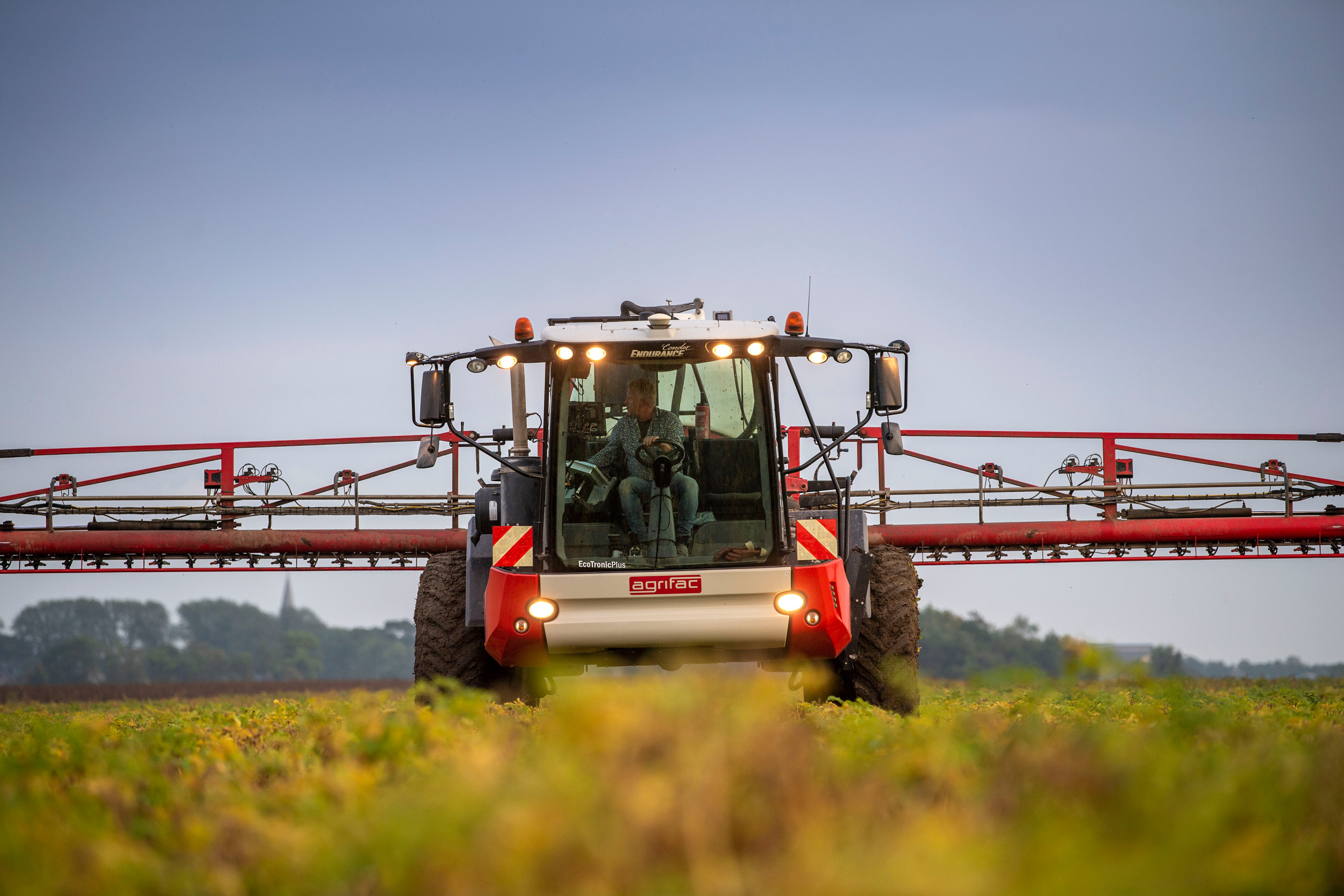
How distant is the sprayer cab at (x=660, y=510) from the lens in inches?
261

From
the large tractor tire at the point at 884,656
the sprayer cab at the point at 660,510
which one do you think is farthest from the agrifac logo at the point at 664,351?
the large tractor tire at the point at 884,656

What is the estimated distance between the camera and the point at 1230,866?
6.92 feet

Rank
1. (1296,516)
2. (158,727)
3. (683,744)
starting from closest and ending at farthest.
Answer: (683,744), (158,727), (1296,516)

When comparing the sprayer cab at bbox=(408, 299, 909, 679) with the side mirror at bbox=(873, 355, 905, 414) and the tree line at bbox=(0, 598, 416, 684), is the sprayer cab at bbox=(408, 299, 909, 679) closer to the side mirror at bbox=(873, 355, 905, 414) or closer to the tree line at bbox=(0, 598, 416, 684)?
the side mirror at bbox=(873, 355, 905, 414)

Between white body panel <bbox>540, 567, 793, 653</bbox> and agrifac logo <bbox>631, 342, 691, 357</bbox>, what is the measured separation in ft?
4.60

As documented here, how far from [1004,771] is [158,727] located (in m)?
4.52

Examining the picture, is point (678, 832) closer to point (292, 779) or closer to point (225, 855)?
point (225, 855)

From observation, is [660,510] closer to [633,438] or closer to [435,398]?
[633,438]

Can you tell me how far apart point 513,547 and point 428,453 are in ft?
2.55

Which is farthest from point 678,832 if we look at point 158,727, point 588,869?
point 158,727

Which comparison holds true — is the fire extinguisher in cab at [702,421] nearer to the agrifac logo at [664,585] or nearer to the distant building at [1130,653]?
the agrifac logo at [664,585]

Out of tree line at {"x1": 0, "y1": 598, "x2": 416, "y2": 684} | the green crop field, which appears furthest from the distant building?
tree line at {"x1": 0, "y1": 598, "x2": 416, "y2": 684}

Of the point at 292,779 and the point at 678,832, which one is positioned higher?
the point at 678,832

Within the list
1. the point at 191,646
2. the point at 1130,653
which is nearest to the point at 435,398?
the point at 1130,653
